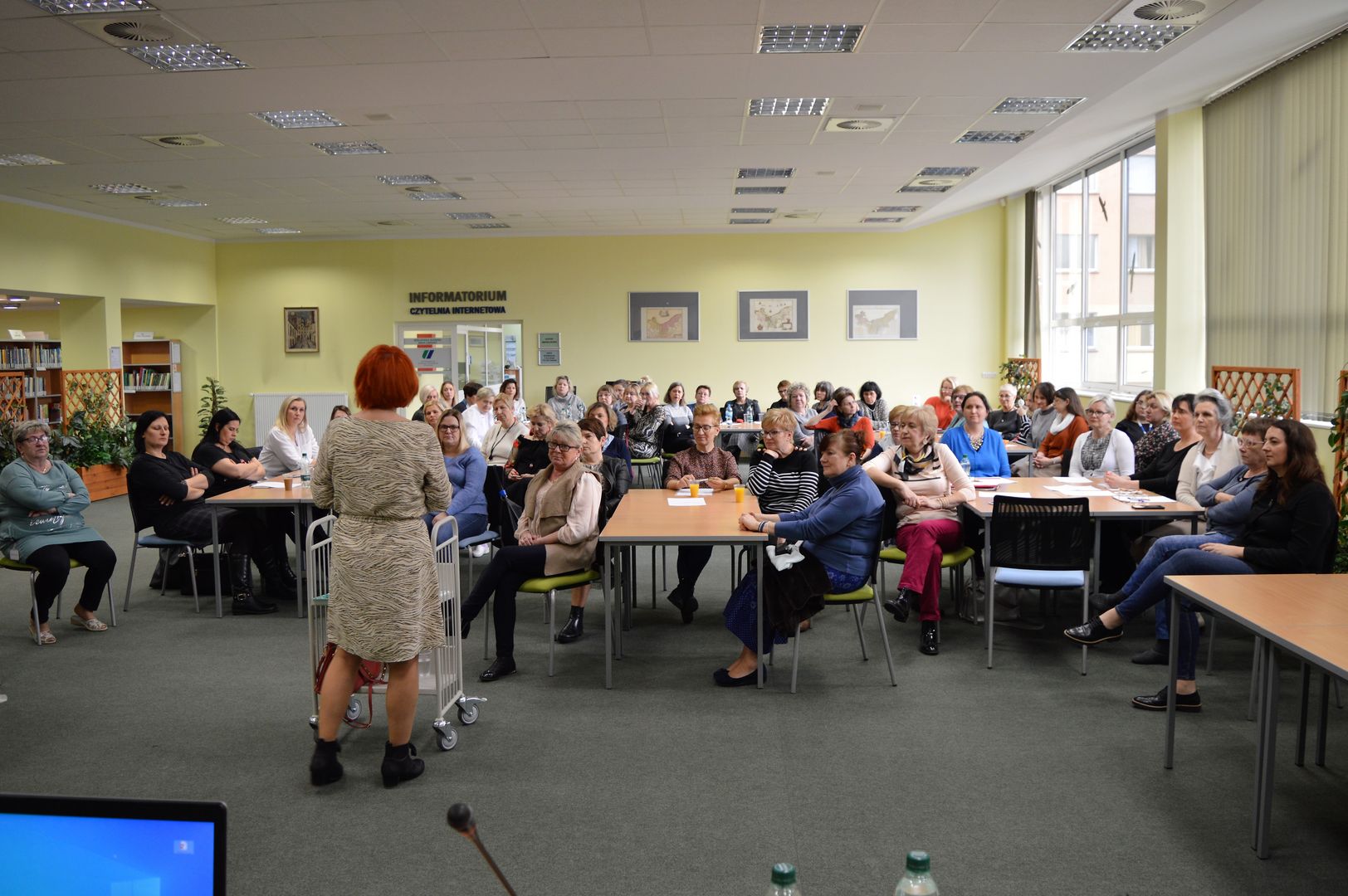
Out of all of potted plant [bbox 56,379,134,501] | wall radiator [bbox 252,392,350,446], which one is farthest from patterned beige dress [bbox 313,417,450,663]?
wall radiator [bbox 252,392,350,446]

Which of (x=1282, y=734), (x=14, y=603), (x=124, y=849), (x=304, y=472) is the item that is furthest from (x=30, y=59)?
(x=1282, y=734)

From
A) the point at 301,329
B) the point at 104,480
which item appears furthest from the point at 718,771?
the point at 301,329

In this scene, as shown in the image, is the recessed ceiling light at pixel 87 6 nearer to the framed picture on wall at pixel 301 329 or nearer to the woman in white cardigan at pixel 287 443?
the woman in white cardigan at pixel 287 443

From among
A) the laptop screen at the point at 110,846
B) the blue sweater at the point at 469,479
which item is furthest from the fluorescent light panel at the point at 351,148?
the laptop screen at the point at 110,846

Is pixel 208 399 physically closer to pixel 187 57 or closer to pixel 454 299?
pixel 454 299

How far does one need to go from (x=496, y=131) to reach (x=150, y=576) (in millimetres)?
4486

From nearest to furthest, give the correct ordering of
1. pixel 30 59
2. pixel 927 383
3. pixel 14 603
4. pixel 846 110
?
1. pixel 30 59
2. pixel 14 603
3. pixel 846 110
4. pixel 927 383

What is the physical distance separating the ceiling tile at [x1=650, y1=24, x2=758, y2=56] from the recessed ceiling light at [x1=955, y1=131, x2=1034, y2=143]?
350 centimetres

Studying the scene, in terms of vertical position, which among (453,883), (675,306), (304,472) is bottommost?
(453,883)

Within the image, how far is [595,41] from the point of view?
612cm

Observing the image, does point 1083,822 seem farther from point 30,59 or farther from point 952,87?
point 30,59

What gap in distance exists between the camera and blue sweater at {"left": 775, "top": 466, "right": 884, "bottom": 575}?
4867 millimetres

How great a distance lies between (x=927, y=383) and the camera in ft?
50.9

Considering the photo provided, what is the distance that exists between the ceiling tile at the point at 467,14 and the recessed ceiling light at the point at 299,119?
2546mm
